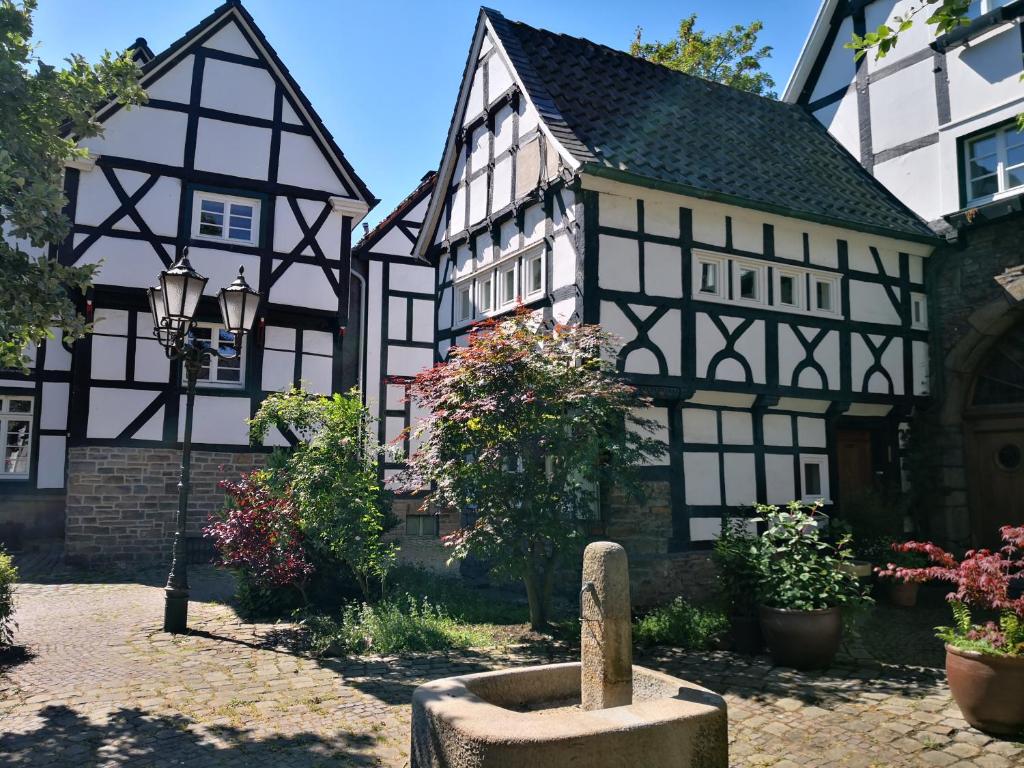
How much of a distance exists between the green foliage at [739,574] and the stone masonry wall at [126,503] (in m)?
9.44

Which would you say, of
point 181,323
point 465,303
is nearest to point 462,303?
point 465,303

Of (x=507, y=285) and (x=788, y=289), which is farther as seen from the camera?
(x=507, y=285)

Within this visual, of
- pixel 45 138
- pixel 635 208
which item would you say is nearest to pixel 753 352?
pixel 635 208

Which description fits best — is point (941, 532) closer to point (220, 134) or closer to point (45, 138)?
point (45, 138)

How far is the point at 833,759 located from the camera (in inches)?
193

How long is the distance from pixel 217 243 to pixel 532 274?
21.1 ft

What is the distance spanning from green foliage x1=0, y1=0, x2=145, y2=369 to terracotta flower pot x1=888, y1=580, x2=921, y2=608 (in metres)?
10.6

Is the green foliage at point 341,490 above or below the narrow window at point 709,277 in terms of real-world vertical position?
below

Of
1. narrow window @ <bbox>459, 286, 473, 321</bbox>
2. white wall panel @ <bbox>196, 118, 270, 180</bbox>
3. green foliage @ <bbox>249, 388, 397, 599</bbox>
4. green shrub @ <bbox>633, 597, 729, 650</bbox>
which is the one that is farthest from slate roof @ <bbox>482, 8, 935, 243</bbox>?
green shrub @ <bbox>633, 597, 729, 650</bbox>

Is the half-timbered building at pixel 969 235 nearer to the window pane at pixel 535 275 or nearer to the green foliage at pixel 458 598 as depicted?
the window pane at pixel 535 275

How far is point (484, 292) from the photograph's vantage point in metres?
13.1

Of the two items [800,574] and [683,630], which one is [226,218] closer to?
[683,630]

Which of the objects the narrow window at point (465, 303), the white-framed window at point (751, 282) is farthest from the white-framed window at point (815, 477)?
the narrow window at point (465, 303)

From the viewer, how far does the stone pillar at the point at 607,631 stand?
3953mm
